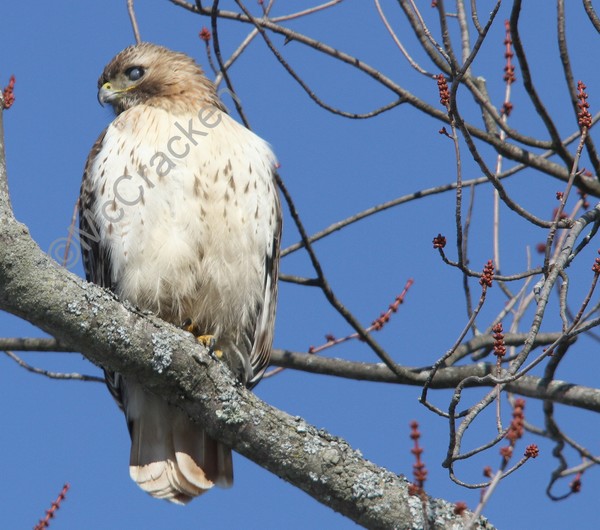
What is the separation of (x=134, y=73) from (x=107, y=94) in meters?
0.18

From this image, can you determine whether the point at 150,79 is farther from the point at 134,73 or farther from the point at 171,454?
the point at 171,454

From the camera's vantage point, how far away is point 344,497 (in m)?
3.25

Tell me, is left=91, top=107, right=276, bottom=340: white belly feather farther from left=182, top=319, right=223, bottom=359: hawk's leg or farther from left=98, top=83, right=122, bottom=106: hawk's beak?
left=98, top=83, right=122, bottom=106: hawk's beak

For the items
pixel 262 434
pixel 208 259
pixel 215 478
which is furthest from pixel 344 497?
pixel 208 259

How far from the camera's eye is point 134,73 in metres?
5.21

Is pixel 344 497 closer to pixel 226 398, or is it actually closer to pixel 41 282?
pixel 226 398

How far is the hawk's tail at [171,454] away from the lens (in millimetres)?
4258

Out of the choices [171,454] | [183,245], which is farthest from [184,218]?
[171,454]

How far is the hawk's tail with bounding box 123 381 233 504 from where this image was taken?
14.0ft

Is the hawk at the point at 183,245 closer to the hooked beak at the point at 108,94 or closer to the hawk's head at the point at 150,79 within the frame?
the hawk's head at the point at 150,79

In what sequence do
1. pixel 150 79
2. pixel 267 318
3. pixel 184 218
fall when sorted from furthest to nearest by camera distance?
pixel 150 79 → pixel 267 318 → pixel 184 218

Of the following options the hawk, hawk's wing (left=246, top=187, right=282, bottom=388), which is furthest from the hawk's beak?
hawk's wing (left=246, top=187, right=282, bottom=388)

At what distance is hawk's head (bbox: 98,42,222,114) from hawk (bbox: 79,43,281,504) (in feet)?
0.87

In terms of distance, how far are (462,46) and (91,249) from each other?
1995 millimetres
